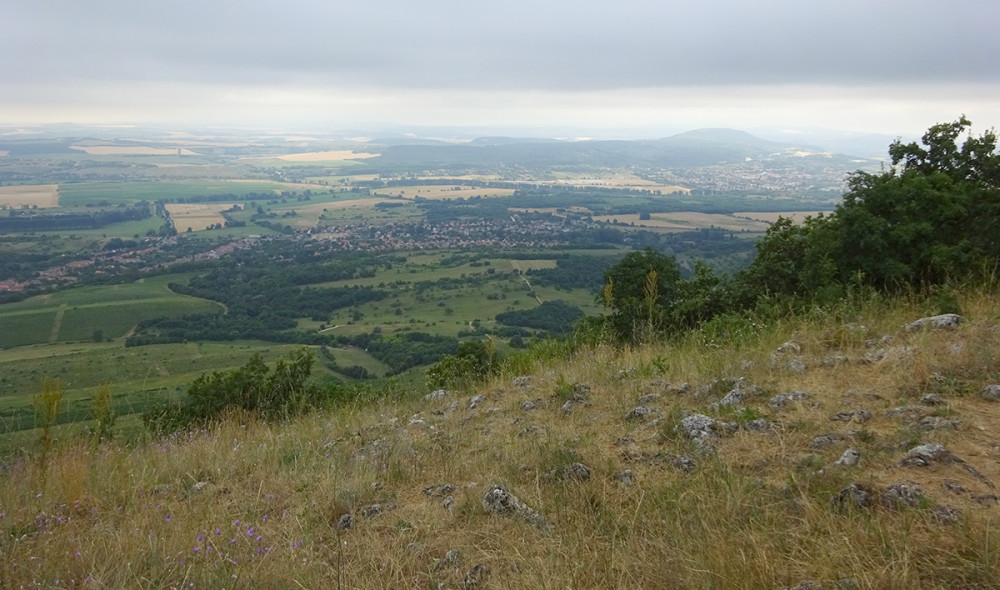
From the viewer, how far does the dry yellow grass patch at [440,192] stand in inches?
4663

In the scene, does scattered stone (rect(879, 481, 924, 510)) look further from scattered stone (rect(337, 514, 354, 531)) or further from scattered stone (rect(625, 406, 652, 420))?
scattered stone (rect(337, 514, 354, 531))

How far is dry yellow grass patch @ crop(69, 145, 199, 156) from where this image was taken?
169125 millimetres

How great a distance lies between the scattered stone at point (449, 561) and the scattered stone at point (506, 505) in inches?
17.6

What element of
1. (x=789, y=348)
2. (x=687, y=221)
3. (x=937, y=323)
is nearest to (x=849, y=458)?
(x=789, y=348)

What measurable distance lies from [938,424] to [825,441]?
0.69 meters

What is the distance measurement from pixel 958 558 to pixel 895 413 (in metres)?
1.88

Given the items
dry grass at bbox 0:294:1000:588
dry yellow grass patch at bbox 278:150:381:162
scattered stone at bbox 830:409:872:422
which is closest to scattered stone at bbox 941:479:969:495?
dry grass at bbox 0:294:1000:588

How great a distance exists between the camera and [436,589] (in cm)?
257

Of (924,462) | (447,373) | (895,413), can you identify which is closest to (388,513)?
(924,462)

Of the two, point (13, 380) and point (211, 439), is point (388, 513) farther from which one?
point (13, 380)

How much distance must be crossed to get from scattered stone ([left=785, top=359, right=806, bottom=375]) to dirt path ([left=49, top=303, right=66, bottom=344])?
170ft

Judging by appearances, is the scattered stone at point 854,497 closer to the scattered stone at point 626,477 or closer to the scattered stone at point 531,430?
the scattered stone at point 626,477

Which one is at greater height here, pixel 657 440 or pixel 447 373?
pixel 657 440

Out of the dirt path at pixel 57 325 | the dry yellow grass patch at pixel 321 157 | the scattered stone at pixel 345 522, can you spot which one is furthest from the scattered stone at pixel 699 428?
the dry yellow grass patch at pixel 321 157
